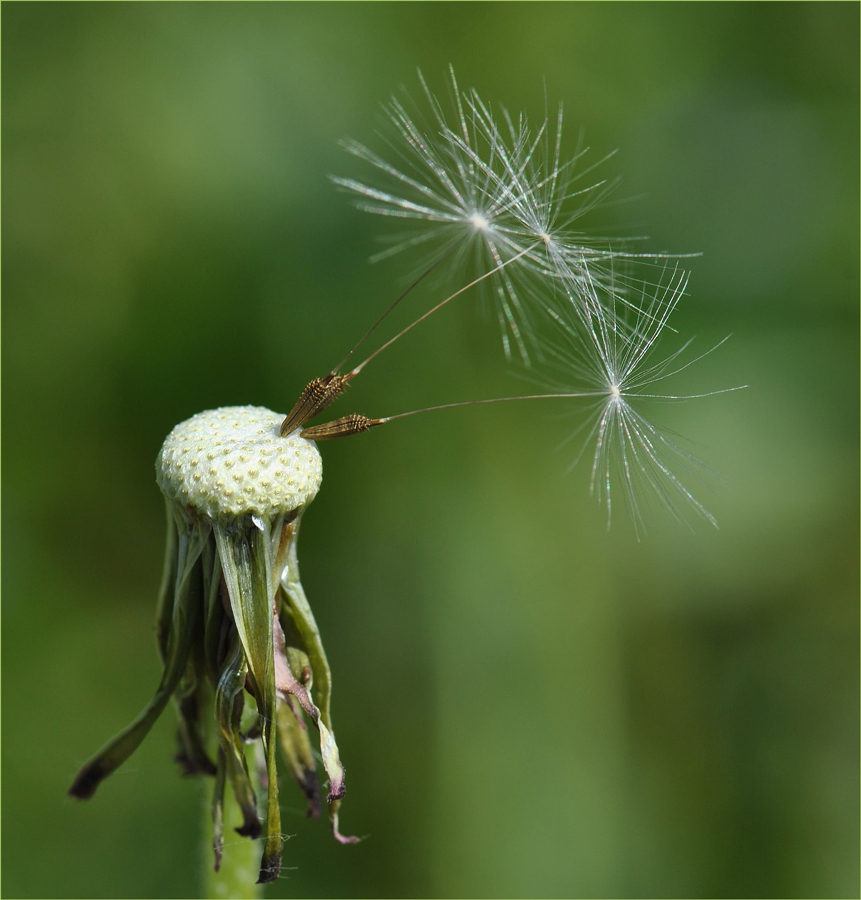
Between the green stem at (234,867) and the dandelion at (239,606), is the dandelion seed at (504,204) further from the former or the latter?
the green stem at (234,867)

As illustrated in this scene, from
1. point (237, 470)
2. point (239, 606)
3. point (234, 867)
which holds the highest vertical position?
point (237, 470)

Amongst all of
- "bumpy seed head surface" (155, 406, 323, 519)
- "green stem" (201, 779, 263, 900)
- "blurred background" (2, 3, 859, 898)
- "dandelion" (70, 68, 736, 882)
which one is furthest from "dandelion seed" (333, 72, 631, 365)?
"green stem" (201, 779, 263, 900)

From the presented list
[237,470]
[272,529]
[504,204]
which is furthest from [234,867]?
[504,204]

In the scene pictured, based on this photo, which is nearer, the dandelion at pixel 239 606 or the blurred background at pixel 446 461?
the dandelion at pixel 239 606

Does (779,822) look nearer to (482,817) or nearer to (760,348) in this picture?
(482,817)

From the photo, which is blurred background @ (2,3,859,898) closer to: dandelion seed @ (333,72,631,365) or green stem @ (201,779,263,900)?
dandelion seed @ (333,72,631,365)

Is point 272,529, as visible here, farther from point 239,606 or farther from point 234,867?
point 234,867

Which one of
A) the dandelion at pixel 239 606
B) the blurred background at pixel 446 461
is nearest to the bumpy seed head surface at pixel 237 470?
the dandelion at pixel 239 606
